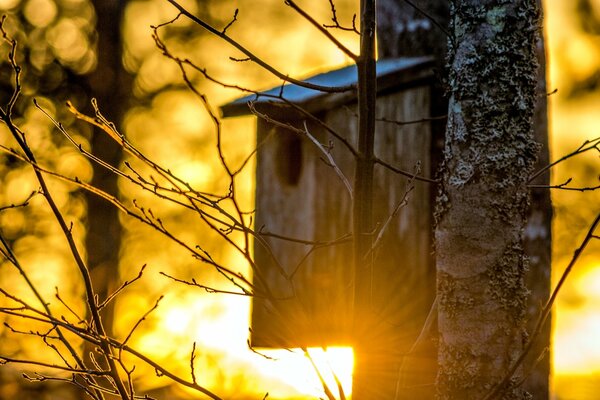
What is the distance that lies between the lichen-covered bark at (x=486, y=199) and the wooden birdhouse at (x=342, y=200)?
1.63 metres

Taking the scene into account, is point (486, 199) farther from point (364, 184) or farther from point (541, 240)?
point (541, 240)

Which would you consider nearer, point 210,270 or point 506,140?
point 506,140

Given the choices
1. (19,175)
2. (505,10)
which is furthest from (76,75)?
(505,10)

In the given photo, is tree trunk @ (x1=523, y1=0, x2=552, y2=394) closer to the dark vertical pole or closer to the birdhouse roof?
the birdhouse roof

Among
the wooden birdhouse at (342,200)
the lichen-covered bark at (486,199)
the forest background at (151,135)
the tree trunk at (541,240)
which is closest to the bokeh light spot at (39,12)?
the forest background at (151,135)

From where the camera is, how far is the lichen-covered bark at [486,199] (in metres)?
2.10

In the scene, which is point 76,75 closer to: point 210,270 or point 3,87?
point 3,87

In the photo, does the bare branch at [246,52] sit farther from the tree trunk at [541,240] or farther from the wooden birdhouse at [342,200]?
the tree trunk at [541,240]

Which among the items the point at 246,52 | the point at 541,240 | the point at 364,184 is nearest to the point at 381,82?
the point at 541,240

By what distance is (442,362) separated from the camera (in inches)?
85.0

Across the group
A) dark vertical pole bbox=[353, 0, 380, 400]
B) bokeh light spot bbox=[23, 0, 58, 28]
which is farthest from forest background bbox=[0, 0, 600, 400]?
dark vertical pole bbox=[353, 0, 380, 400]

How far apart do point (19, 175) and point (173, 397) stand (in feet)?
9.12

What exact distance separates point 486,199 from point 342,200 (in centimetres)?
200

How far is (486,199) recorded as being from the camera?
211 centimetres
